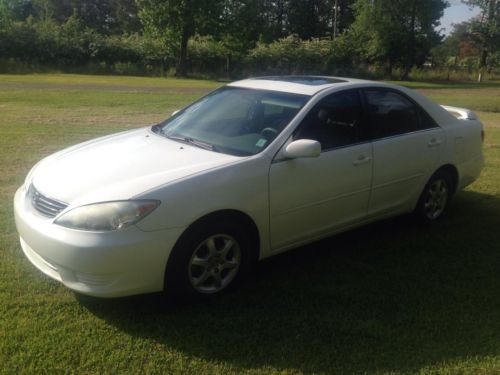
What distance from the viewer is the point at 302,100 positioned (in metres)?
4.24

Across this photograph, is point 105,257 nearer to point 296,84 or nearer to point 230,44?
point 296,84

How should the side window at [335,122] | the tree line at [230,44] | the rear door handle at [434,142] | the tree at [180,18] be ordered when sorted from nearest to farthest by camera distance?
the side window at [335,122] < the rear door handle at [434,142] < the tree line at [230,44] < the tree at [180,18]

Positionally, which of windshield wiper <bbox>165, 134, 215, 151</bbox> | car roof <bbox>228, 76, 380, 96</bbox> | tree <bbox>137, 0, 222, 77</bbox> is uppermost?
tree <bbox>137, 0, 222, 77</bbox>

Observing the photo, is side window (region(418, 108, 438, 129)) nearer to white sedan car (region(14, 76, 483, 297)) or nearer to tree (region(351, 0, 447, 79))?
white sedan car (region(14, 76, 483, 297))

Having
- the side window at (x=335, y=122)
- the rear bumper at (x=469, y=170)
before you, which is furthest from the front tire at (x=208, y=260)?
the rear bumper at (x=469, y=170)

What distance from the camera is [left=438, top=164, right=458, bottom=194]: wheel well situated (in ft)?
17.6

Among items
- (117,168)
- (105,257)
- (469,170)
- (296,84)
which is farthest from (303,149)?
(469,170)

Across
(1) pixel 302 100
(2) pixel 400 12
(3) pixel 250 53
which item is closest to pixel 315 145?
(1) pixel 302 100

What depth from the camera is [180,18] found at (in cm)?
3762

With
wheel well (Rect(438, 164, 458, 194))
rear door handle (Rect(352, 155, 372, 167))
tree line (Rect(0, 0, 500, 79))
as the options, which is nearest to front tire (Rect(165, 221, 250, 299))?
rear door handle (Rect(352, 155, 372, 167))

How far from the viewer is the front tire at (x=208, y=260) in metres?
3.36

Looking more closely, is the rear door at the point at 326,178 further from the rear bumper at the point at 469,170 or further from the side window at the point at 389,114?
the rear bumper at the point at 469,170

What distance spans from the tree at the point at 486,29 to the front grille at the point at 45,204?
50368mm

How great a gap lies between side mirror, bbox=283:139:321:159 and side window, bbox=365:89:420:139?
1029 millimetres
